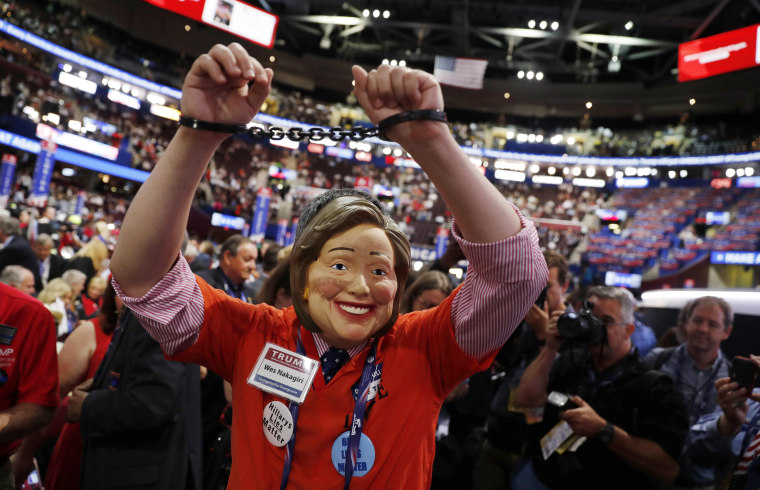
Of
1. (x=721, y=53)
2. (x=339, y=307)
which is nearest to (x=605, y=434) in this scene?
(x=339, y=307)

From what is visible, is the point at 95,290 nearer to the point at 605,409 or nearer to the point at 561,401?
the point at 561,401

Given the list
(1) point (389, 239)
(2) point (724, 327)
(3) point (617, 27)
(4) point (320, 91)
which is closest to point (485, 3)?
(3) point (617, 27)

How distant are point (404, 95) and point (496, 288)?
14.7 inches

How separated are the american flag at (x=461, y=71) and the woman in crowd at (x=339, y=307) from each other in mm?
19319

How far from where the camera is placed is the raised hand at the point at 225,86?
0.94 meters

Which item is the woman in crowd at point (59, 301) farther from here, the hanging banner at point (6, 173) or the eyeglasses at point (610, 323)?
the hanging banner at point (6, 173)

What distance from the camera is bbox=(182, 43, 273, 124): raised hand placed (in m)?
0.94

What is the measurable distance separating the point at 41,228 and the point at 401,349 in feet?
31.7

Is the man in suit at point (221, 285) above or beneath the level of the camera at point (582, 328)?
beneath

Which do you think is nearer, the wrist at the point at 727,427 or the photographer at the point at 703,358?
the wrist at the point at 727,427

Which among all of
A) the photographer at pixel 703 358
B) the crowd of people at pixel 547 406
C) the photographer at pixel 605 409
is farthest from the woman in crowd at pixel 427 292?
the photographer at pixel 703 358

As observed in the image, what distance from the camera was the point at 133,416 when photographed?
6.55 feet

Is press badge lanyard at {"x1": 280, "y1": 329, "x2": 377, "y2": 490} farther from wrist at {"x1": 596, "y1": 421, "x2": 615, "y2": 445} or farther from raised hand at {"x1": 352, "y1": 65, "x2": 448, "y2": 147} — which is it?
wrist at {"x1": 596, "y1": 421, "x2": 615, "y2": 445}

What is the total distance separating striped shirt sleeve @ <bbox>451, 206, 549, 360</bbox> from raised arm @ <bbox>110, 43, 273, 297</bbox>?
0.47 meters
